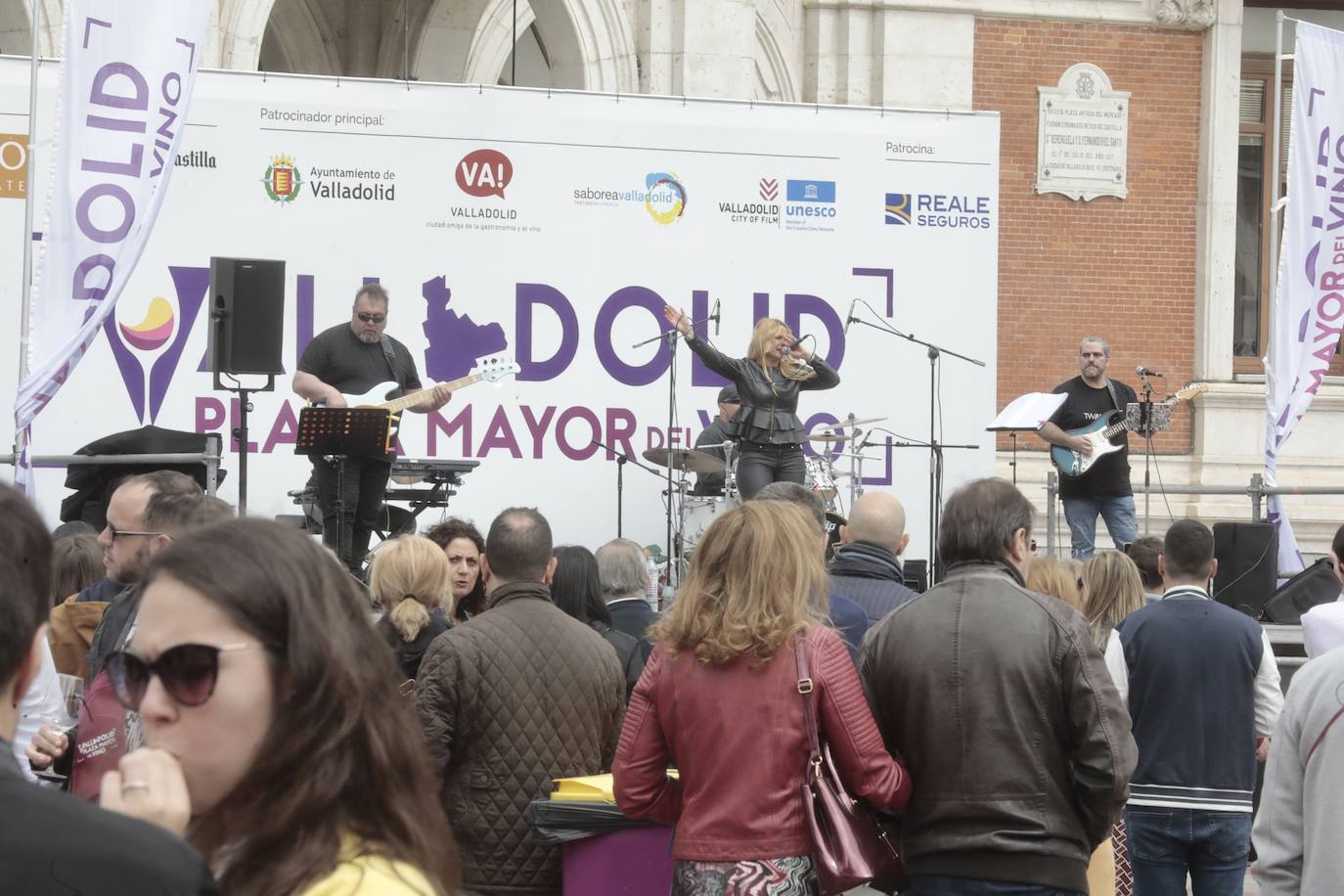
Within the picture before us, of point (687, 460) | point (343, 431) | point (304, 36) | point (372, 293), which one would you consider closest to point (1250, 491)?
Result: point (687, 460)

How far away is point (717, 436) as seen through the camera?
11820mm

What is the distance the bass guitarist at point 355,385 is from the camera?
383 inches

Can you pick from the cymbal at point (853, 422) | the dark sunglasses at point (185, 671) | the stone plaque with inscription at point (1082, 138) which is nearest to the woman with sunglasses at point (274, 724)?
the dark sunglasses at point (185, 671)

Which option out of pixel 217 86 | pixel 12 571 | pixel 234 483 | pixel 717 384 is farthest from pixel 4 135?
pixel 12 571

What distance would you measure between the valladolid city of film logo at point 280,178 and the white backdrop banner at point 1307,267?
6.63 metres

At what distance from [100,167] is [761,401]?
4.20 metres

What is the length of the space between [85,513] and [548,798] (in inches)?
221

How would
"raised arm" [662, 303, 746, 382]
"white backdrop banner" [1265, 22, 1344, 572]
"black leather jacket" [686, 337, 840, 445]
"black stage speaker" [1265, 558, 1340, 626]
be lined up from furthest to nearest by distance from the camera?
"white backdrop banner" [1265, 22, 1344, 572]
"black leather jacket" [686, 337, 840, 445]
"raised arm" [662, 303, 746, 382]
"black stage speaker" [1265, 558, 1340, 626]

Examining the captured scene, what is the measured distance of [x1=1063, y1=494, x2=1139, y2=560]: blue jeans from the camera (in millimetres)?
11805

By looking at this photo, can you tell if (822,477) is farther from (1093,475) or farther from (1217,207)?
(1217,207)

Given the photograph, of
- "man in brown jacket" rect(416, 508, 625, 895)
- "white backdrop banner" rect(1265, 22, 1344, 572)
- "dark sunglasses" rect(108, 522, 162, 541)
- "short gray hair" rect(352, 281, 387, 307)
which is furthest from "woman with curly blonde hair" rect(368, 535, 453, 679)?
"white backdrop banner" rect(1265, 22, 1344, 572)

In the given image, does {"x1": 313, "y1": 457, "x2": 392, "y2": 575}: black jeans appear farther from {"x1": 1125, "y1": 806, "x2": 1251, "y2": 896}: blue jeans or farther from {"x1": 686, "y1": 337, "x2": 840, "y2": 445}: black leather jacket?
{"x1": 1125, "y1": 806, "x2": 1251, "y2": 896}: blue jeans

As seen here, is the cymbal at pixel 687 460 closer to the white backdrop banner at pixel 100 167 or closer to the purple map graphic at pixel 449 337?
the purple map graphic at pixel 449 337

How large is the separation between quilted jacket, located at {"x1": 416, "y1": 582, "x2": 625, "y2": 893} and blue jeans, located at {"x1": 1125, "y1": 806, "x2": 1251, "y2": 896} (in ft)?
5.76
